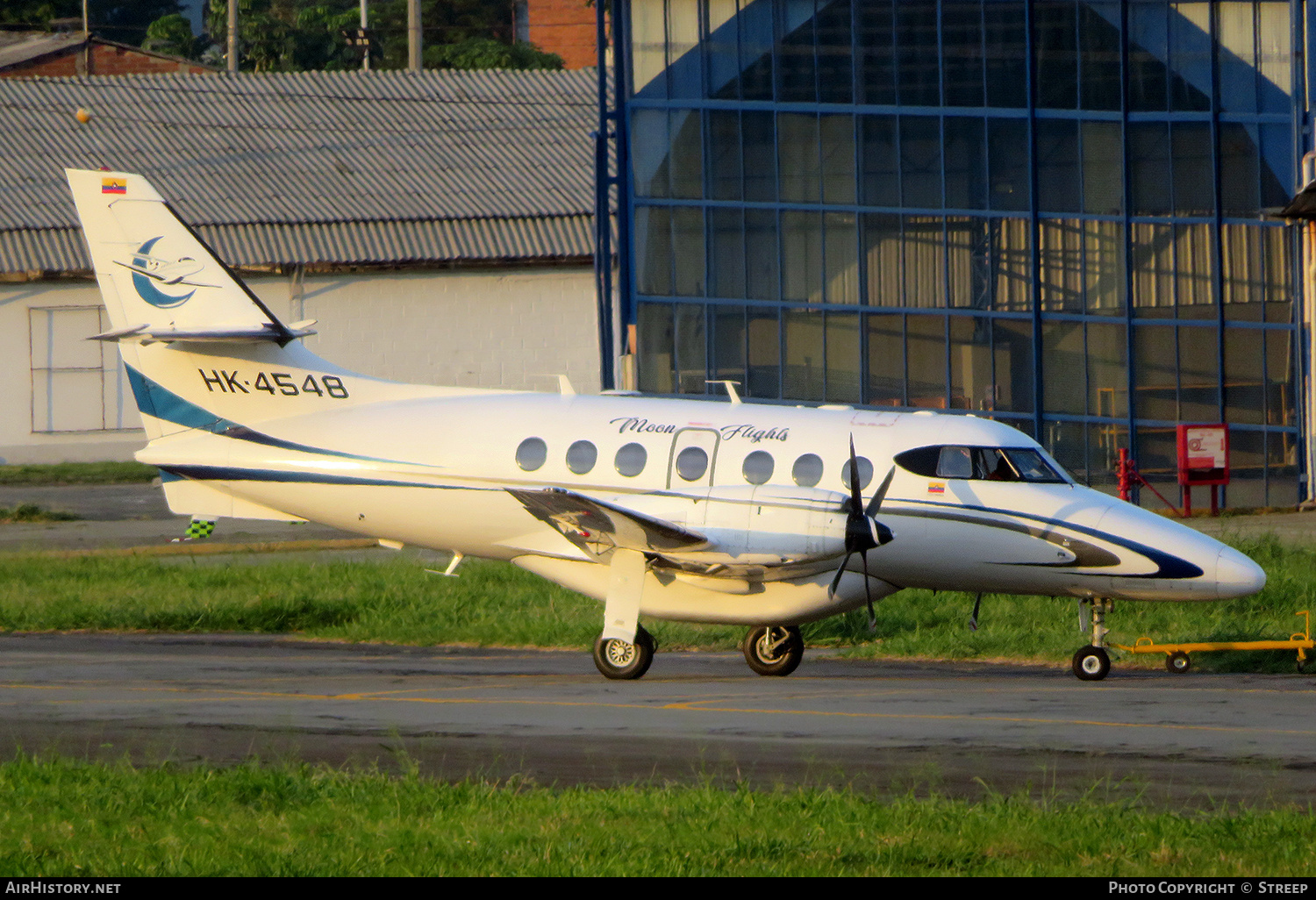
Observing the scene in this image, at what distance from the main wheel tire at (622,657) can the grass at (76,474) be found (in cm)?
2736

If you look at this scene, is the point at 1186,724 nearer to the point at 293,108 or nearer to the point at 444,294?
the point at 444,294

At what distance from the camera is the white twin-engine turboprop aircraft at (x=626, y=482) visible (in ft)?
55.5

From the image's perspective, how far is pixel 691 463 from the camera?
1786 cm

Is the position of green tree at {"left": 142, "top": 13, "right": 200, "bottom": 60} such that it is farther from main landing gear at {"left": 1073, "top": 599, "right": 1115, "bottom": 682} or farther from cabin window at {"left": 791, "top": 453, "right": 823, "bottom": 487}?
main landing gear at {"left": 1073, "top": 599, "right": 1115, "bottom": 682}

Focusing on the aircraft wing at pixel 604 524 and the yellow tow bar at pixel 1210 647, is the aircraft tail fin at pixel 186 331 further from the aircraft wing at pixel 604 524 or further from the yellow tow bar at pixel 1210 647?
the yellow tow bar at pixel 1210 647

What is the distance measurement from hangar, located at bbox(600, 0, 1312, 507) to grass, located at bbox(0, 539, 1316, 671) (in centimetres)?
1026

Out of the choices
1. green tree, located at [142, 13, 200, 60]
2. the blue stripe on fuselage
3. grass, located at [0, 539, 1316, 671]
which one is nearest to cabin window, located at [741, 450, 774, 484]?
the blue stripe on fuselage

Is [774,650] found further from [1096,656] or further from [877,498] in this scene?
[1096,656]

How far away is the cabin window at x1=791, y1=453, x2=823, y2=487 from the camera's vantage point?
693 inches

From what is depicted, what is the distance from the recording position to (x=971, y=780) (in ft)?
38.1

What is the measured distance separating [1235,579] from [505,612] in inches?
389

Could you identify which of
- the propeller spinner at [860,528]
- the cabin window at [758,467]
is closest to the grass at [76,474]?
the cabin window at [758,467]

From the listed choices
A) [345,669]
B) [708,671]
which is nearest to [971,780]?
[708,671]

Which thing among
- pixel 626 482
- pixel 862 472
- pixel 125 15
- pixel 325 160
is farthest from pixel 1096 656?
pixel 125 15
